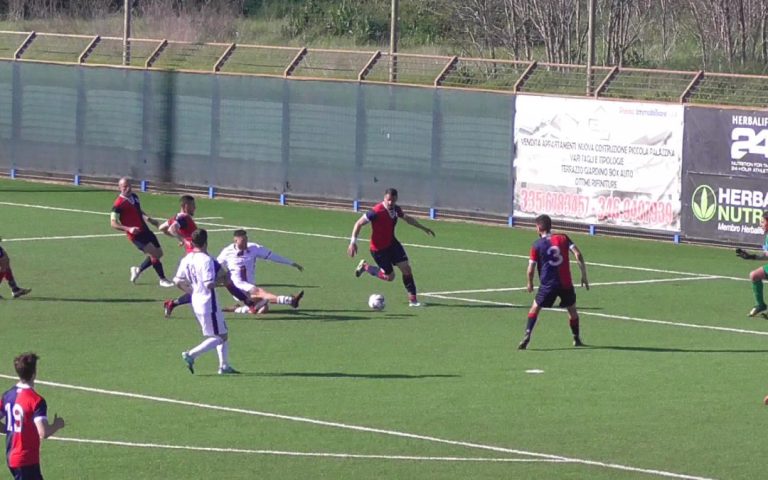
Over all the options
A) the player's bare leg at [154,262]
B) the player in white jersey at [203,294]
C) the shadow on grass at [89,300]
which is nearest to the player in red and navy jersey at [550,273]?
the player in white jersey at [203,294]

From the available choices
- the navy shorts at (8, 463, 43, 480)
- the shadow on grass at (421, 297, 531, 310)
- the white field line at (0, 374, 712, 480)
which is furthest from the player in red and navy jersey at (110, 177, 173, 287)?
the navy shorts at (8, 463, 43, 480)

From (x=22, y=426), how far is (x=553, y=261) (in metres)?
10.9

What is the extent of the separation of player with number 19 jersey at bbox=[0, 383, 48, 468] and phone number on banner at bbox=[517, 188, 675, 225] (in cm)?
2414

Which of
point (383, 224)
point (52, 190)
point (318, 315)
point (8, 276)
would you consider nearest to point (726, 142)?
point (383, 224)

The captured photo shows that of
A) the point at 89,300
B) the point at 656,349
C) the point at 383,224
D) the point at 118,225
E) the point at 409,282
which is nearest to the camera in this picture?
the point at 656,349

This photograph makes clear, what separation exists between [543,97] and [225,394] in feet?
64.9

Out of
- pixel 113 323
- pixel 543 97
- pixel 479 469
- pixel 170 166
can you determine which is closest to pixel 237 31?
pixel 170 166

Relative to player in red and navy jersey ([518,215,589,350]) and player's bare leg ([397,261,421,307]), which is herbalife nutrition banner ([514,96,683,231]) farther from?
player in red and navy jersey ([518,215,589,350])

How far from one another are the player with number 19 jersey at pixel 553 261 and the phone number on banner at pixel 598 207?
526 inches

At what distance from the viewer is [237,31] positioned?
214 ft

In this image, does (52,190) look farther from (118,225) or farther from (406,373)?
(406,373)

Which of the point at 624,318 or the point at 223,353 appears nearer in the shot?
the point at 223,353

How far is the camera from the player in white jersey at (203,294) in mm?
19172

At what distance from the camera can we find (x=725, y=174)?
33750mm
